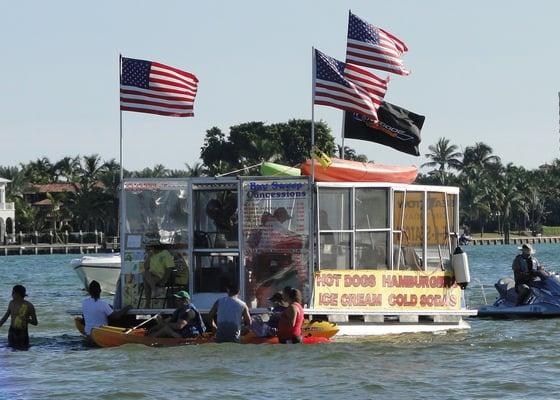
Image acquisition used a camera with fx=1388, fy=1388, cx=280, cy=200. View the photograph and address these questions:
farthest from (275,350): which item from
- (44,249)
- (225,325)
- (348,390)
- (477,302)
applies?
(44,249)

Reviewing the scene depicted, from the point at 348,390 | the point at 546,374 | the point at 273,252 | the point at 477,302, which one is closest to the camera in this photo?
the point at 348,390

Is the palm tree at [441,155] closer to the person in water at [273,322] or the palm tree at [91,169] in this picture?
the palm tree at [91,169]

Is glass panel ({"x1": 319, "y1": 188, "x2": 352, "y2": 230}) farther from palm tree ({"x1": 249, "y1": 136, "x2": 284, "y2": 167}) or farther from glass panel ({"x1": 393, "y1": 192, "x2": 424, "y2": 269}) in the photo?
palm tree ({"x1": 249, "y1": 136, "x2": 284, "y2": 167})

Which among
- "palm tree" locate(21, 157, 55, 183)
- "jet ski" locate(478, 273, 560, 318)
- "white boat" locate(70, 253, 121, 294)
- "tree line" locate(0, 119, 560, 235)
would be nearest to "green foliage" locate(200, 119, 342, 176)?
"tree line" locate(0, 119, 560, 235)

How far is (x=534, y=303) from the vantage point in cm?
2983

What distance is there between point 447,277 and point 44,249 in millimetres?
98160

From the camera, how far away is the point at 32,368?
21812 millimetres

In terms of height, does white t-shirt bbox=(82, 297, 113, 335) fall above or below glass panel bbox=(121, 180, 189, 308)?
below

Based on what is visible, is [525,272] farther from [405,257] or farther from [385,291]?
[385,291]

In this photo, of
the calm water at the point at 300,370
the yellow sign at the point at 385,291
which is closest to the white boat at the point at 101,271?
the calm water at the point at 300,370

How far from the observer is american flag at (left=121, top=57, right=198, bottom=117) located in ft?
77.2

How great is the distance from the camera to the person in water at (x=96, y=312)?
23234 mm

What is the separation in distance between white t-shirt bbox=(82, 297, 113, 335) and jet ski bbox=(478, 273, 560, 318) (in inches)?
405

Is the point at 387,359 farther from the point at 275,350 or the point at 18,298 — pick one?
the point at 18,298
